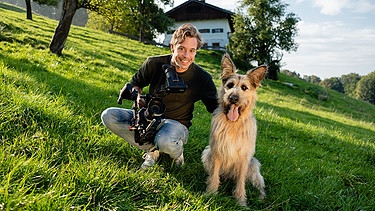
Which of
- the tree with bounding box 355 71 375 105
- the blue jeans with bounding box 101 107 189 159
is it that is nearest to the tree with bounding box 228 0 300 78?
the blue jeans with bounding box 101 107 189 159

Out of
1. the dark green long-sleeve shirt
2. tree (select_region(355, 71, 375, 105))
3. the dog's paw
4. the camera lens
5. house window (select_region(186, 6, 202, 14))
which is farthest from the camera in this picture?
tree (select_region(355, 71, 375, 105))

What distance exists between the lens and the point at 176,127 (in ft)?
13.3

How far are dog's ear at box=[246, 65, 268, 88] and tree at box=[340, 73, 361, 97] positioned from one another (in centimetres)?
11303

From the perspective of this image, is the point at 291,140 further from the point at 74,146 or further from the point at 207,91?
the point at 74,146

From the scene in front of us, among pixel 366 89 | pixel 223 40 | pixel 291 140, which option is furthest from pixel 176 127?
pixel 366 89

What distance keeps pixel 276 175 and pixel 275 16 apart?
3329cm

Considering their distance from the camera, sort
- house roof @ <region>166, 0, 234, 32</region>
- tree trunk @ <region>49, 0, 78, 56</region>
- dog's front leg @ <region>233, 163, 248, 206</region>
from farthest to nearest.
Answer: house roof @ <region>166, 0, 234, 32</region>
tree trunk @ <region>49, 0, 78, 56</region>
dog's front leg @ <region>233, 163, 248, 206</region>

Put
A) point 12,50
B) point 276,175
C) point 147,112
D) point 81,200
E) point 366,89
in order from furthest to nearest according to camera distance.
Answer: point 366,89, point 12,50, point 276,175, point 147,112, point 81,200

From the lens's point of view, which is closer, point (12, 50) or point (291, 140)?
point (291, 140)

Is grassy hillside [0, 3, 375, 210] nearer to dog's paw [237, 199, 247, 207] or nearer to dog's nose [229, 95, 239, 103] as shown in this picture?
dog's paw [237, 199, 247, 207]

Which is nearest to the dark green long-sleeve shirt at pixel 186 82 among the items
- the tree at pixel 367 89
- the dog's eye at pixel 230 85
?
the dog's eye at pixel 230 85

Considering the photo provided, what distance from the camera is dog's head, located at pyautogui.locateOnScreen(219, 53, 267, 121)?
3.94 metres

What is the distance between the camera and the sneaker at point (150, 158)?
3.92 metres

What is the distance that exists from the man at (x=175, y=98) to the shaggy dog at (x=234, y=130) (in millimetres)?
405
